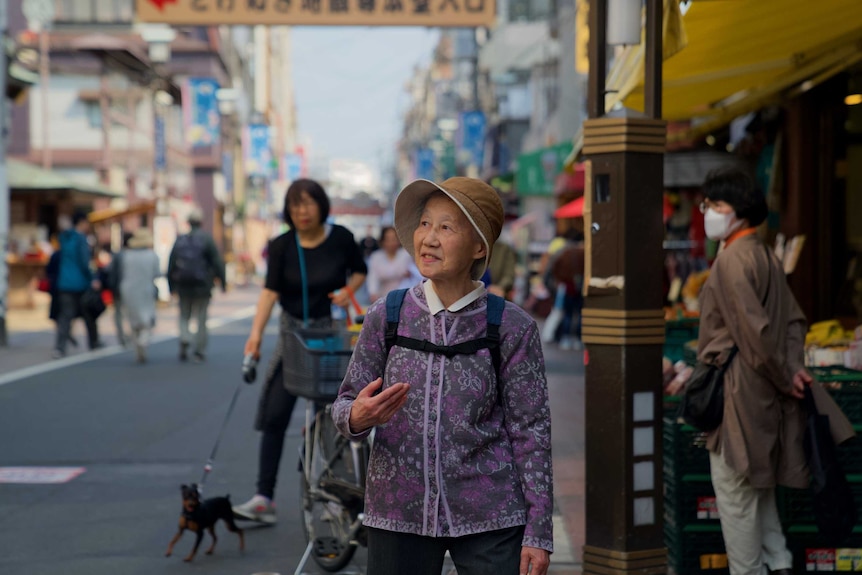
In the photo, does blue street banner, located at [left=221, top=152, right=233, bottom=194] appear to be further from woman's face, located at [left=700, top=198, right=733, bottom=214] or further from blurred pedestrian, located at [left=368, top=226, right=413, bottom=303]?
woman's face, located at [left=700, top=198, right=733, bottom=214]

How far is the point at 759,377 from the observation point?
Result: 17.4 feet

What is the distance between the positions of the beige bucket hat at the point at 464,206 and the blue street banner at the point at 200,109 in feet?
132

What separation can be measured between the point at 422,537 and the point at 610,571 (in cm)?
223

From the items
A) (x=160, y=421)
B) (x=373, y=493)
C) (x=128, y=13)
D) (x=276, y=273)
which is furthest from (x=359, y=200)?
(x=373, y=493)

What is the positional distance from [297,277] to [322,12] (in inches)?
551

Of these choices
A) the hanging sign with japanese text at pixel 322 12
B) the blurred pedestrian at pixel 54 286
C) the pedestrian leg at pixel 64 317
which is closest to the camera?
the pedestrian leg at pixel 64 317

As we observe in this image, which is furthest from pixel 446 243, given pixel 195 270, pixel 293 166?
pixel 293 166

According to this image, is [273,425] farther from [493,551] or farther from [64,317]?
[64,317]

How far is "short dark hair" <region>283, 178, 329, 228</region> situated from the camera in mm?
7023

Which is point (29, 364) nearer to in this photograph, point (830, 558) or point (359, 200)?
point (830, 558)

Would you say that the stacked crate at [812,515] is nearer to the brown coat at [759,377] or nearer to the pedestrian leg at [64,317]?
the brown coat at [759,377]

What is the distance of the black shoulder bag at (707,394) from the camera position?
17.7 feet

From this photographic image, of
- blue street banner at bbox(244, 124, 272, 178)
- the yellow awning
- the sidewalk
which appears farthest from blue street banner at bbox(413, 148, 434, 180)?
the yellow awning

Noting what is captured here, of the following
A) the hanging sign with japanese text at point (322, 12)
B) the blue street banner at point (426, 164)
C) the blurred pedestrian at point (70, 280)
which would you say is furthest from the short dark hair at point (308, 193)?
the blue street banner at point (426, 164)
